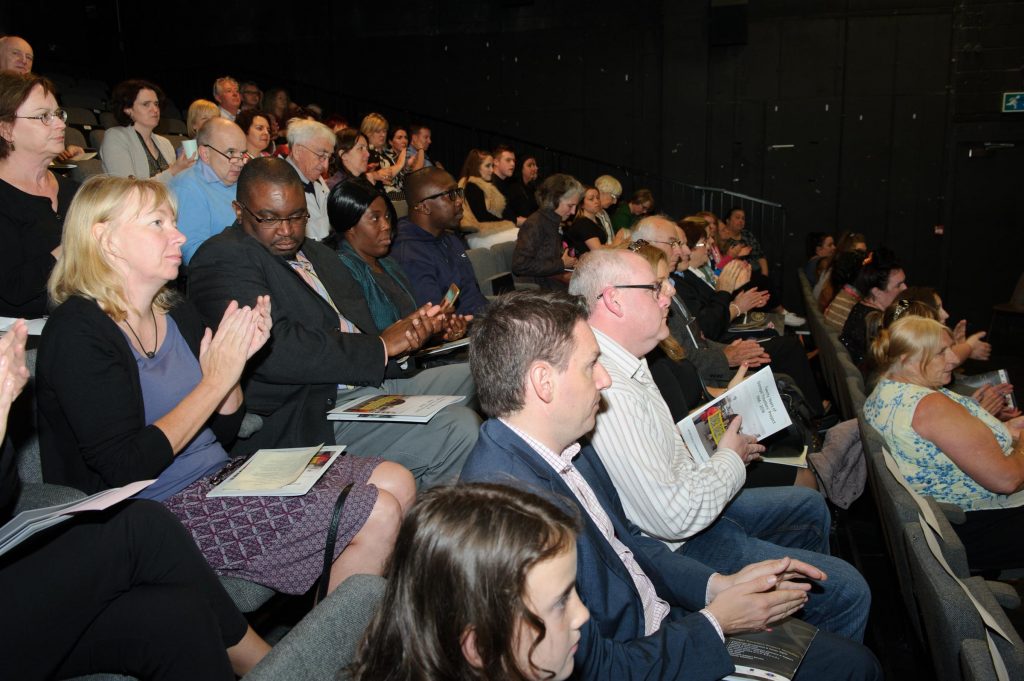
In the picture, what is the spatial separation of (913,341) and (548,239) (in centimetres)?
323

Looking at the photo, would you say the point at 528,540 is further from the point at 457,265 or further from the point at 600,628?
the point at 457,265

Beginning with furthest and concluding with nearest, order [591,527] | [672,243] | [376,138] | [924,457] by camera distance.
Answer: [376,138], [672,243], [924,457], [591,527]

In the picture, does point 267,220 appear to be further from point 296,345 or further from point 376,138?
point 376,138

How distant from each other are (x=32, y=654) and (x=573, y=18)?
10435 millimetres

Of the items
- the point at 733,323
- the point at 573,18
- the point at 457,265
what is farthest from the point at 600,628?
the point at 573,18

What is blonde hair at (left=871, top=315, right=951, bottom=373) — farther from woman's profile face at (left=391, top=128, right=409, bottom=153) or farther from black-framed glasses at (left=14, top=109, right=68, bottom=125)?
woman's profile face at (left=391, top=128, right=409, bottom=153)

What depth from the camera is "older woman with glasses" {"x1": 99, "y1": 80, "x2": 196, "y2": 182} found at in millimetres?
4152

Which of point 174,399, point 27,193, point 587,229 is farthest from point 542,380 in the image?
point 587,229

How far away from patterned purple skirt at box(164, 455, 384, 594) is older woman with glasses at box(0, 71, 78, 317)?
1.02 meters

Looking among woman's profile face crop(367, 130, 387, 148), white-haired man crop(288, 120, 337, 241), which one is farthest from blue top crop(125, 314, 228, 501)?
woman's profile face crop(367, 130, 387, 148)

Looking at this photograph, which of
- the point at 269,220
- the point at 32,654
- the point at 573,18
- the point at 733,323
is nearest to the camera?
the point at 32,654

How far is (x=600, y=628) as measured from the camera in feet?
4.91

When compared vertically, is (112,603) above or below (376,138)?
below

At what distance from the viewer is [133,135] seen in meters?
4.25
